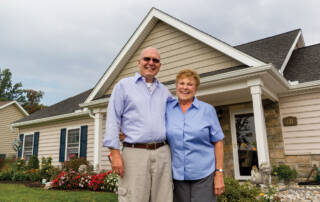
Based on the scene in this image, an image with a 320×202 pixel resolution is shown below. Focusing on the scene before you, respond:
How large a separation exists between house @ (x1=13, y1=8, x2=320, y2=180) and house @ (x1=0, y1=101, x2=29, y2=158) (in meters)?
13.9

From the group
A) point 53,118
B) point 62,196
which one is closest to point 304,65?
point 62,196

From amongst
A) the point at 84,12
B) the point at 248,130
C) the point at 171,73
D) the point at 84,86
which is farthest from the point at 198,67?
the point at 84,86

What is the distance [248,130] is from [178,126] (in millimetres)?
5697

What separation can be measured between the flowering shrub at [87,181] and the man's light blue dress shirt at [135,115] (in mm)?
4284

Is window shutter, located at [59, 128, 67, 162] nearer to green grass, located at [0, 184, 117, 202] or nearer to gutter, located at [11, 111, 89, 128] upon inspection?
gutter, located at [11, 111, 89, 128]

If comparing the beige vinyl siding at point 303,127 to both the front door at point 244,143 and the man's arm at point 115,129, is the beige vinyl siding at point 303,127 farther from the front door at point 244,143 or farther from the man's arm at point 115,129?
the man's arm at point 115,129

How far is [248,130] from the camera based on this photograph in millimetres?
7066

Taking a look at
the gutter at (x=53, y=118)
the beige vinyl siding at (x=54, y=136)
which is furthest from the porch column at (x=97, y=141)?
the beige vinyl siding at (x=54, y=136)

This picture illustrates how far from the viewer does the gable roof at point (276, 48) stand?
696cm

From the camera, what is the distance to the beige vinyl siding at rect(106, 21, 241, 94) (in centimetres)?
665

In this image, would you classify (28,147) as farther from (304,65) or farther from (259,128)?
(304,65)

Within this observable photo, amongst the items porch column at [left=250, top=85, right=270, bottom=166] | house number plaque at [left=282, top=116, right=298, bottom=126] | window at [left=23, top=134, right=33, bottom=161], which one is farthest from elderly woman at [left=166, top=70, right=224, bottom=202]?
window at [left=23, top=134, right=33, bottom=161]

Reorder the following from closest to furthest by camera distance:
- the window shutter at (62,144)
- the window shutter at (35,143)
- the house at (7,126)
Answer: the window shutter at (62,144) < the window shutter at (35,143) < the house at (7,126)

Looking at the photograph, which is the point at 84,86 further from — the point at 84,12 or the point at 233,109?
the point at 233,109
